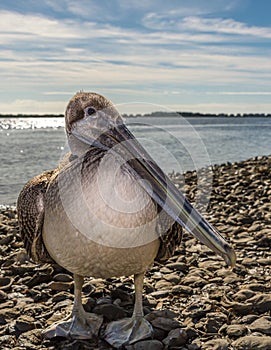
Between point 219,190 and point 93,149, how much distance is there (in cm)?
834

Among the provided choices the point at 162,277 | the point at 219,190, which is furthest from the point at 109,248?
the point at 219,190

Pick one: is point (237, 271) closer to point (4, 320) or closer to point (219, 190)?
point (4, 320)

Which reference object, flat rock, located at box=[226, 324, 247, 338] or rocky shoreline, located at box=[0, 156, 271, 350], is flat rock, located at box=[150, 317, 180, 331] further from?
flat rock, located at box=[226, 324, 247, 338]

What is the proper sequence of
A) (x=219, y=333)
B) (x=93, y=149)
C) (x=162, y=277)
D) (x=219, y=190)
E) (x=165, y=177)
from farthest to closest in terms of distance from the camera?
(x=219, y=190), (x=162, y=277), (x=219, y=333), (x=93, y=149), (x=165, y=177)

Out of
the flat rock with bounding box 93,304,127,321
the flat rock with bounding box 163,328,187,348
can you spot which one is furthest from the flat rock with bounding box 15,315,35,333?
the flat rock with bounding box 163,328,187,348

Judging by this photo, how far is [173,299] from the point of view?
18.2 feet

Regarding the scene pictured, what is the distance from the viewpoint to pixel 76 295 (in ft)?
16.5

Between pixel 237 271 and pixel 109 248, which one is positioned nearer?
pixel 109 248

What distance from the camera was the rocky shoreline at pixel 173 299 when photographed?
4703 millimetres

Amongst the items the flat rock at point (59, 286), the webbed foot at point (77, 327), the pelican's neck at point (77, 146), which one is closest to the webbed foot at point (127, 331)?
the webbed foot at point (77, 327)

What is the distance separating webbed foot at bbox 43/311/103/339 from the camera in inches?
189

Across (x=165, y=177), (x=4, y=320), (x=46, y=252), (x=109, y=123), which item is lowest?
(x=4, y=320)

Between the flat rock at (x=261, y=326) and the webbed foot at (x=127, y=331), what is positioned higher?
the flat rock at (x=261, y=326)

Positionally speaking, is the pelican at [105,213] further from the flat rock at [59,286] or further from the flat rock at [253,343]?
the flat rock at [59,286]
